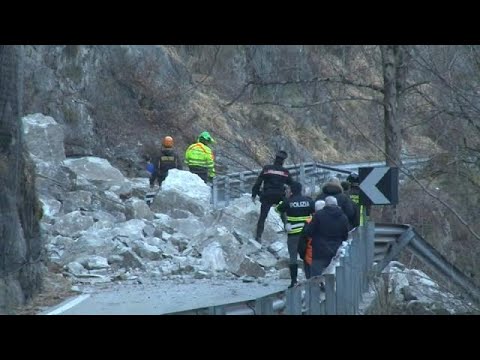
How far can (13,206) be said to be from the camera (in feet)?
43.8

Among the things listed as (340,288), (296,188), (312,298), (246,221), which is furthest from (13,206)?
(246,221)

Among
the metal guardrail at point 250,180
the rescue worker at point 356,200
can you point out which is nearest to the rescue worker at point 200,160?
the metal guardrail at point 250,180

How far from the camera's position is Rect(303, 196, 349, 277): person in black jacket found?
12.5m

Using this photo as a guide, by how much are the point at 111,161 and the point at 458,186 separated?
1743cm

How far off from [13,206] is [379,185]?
5.66 meters

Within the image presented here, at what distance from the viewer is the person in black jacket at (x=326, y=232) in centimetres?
1248

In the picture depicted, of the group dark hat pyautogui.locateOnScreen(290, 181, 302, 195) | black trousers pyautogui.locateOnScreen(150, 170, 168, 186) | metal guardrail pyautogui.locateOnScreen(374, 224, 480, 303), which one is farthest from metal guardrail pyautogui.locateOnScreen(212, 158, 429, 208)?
metal guardrail pyautogui.locateOnScreen(374, 224, 480, 303)

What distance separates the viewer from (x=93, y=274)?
1622 centimetres

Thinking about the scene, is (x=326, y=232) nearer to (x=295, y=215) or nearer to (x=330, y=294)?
(x=295, y=215)

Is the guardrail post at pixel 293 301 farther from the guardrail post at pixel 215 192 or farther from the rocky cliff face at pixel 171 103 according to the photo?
the rocky cliff face at pixel 171 103

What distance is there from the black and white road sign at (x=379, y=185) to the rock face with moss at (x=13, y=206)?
17.5 ft
